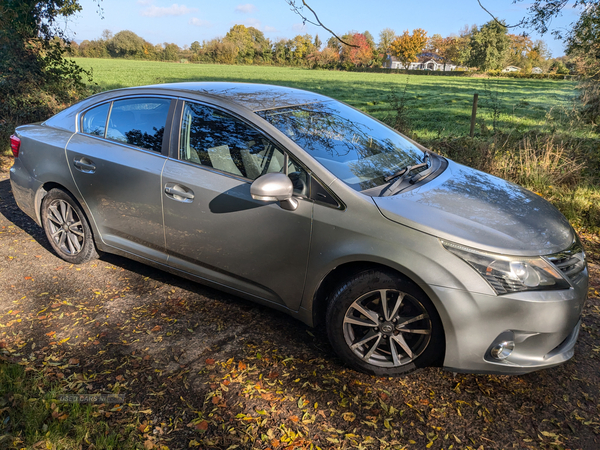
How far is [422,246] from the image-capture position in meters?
2.52

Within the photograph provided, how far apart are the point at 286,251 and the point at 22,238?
3.76 meters

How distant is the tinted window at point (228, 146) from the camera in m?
3.04

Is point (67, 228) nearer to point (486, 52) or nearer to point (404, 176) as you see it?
point (404, 176)

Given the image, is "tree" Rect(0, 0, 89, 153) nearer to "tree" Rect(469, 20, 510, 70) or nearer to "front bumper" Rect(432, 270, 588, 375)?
"front bumper" Rect(432, 270, 588, 375)

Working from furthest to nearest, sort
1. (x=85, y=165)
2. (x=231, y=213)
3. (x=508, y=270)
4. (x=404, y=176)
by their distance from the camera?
(x=85, y=165), (x=404, y=176), (x=231, y=213), (x=508, y=270)

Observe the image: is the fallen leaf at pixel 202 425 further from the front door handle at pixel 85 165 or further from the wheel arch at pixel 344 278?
the front door handle at pixel 85 165

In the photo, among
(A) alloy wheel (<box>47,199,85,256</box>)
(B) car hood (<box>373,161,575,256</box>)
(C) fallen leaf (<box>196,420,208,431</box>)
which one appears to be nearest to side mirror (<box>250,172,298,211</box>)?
(B) car hood (<box>373,161,575,256</box>)

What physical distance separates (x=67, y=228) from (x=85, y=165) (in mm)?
820

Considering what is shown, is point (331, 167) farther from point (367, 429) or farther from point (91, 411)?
point (91, 411)

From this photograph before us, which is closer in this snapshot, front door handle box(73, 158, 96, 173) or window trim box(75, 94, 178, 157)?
window trim box(75, 94, 178, 157)

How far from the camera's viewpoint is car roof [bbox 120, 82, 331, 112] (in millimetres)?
3396

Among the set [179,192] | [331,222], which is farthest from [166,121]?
[331,222]

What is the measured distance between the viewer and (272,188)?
2711 millimetres

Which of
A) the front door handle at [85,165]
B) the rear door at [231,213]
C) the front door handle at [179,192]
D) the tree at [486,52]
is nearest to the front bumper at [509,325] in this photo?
the rear door at [231,213]
